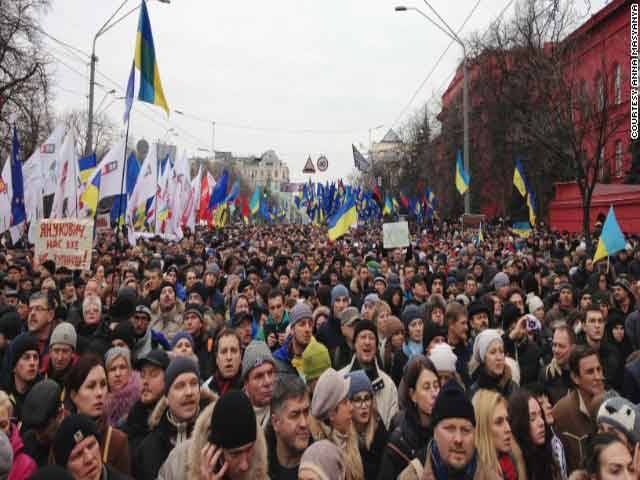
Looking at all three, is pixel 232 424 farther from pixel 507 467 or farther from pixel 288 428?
pixel 507 467

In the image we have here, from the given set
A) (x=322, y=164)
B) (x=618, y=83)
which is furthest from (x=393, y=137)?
(x=618, y=83)

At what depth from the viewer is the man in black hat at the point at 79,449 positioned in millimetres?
2861

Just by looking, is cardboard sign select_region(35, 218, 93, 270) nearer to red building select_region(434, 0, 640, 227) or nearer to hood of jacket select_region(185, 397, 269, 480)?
hood of jacket select_region(185, 397, 269, 480)

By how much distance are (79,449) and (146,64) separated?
25.1 feet

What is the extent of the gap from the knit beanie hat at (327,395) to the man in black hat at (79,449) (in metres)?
1.28

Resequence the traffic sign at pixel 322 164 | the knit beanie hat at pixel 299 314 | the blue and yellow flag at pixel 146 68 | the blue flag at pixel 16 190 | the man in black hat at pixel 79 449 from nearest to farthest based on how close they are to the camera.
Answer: the man in black hat at pixel 79 449
the knit beanie hat at pixel 299 314
the blue and yellow flag at pixel 146 68
the blue flag at pixel 16 190
the traffic sign at pixel 322 164

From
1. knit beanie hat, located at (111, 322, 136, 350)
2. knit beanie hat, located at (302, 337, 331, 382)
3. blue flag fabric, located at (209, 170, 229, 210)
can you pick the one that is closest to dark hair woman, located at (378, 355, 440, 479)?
knit beanie hat, located at (302, 337, 331, 382)

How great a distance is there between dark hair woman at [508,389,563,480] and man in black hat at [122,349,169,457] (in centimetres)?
250

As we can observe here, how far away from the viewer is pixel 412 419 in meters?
3.86

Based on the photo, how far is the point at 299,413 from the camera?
3420mm

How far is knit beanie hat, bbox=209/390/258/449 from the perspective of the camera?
105 inches

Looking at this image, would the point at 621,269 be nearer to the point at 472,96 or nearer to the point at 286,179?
the point at 472,96

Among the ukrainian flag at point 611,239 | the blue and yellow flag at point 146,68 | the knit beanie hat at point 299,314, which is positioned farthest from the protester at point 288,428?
the ukrainian flag at point 611,239

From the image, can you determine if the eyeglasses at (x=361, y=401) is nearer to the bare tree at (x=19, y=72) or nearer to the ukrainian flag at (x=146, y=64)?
the ukrainian flag at (x=146, y=64)
